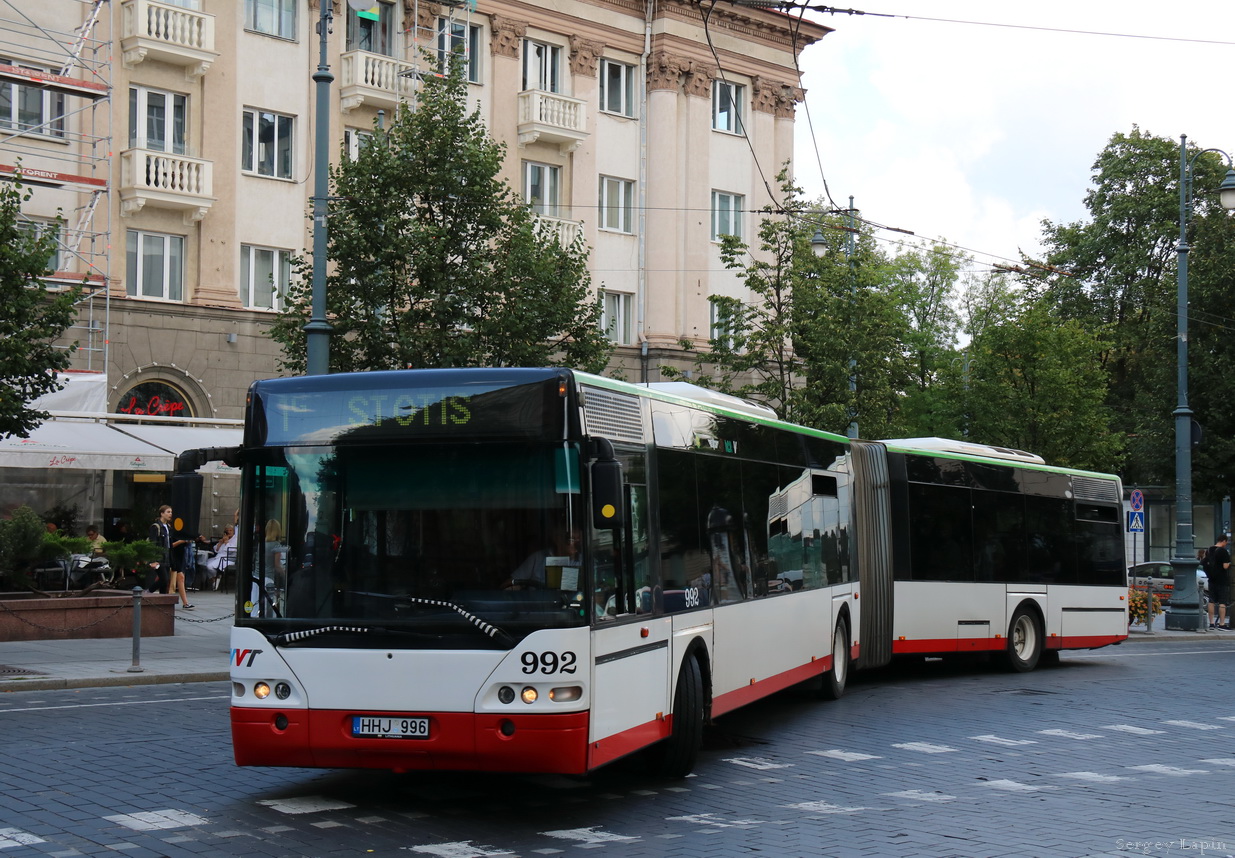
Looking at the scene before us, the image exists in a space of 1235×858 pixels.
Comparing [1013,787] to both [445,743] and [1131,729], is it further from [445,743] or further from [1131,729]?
[445,743]

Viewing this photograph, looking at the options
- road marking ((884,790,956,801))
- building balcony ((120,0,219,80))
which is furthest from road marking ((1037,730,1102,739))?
building balcony ((120,0,219,80))

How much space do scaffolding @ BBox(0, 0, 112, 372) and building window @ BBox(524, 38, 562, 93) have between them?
38.4 feet

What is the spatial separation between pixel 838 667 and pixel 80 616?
11.2m

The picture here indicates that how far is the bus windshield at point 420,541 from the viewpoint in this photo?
8.89 metres

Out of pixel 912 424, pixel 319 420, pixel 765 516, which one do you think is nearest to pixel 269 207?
pixel 765 516

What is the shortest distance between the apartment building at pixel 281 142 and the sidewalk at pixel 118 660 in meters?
7.38

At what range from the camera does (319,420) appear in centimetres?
930

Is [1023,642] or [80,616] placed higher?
[80,616]

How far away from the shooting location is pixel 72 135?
30.7m

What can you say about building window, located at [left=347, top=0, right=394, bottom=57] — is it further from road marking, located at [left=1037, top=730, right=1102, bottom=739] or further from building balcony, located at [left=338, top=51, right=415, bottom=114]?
road marking, located at [left=1037, top=730, right=1102, bottom=739]

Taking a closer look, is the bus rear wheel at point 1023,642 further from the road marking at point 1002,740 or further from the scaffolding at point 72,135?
the scaffolding at point 72,135

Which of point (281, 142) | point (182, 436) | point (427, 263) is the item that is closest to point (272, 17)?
point (281, 142)

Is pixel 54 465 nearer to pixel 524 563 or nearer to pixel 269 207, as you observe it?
pixel 269 207

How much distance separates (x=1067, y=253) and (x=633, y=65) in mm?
28604
